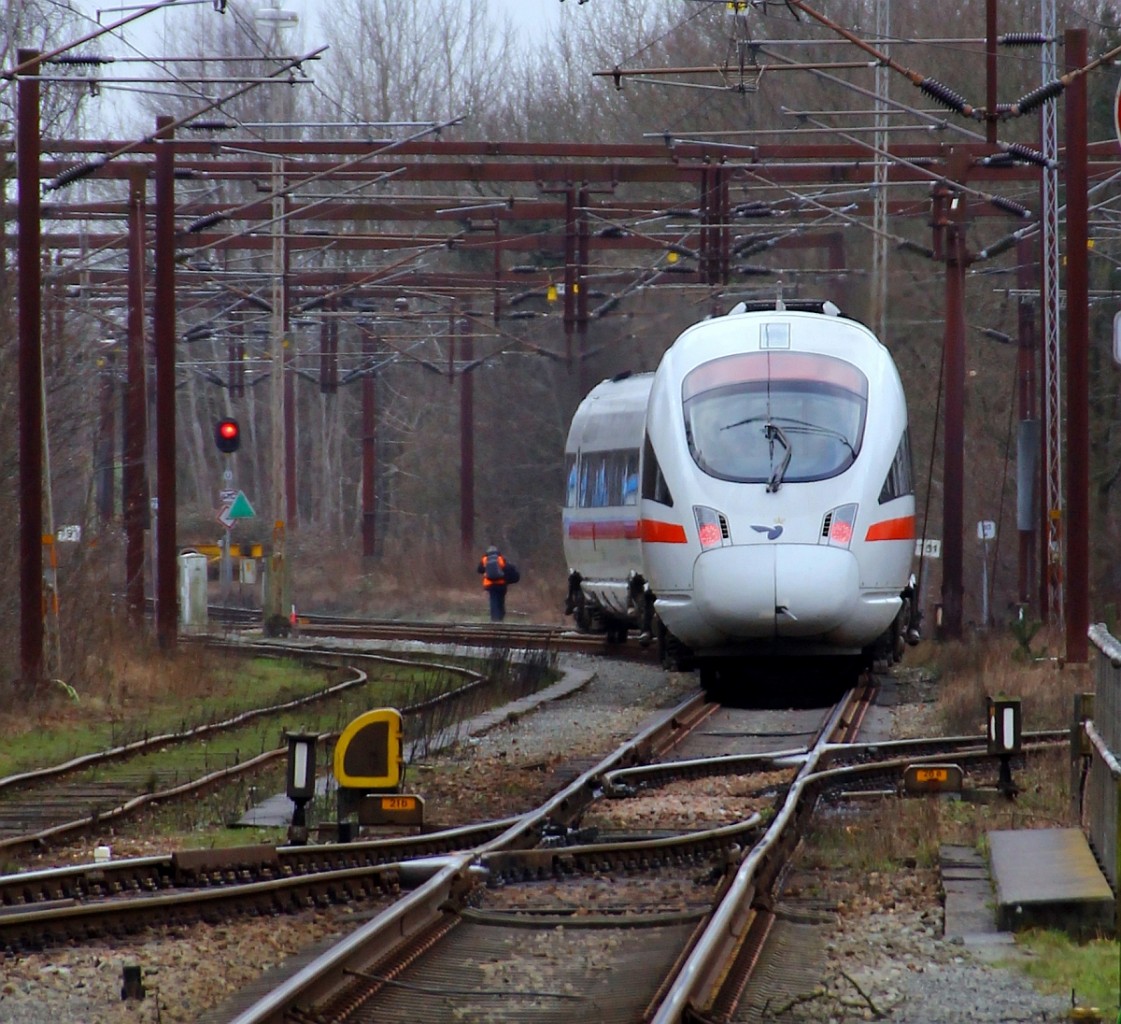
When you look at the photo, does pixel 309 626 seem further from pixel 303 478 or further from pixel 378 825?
pixel 303 478

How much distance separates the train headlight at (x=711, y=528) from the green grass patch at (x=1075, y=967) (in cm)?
934

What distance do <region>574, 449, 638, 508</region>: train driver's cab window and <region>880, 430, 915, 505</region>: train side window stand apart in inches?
227

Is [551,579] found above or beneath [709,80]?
beneath

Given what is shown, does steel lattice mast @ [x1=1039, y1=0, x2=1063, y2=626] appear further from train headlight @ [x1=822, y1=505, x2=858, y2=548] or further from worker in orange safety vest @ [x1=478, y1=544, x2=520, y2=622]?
worker in orange safety vest @ [x1=478, y1=544, x2=520, y2=622]

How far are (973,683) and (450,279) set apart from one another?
24495 millimetres

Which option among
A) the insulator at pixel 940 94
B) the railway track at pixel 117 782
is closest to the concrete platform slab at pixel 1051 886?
the railway track at pixel 117 782

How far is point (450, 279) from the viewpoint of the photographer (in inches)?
1716

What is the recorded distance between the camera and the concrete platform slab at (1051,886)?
806 centimetres


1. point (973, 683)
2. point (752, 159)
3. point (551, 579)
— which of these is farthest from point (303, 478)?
point (973, 683)

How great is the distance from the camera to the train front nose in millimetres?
17031

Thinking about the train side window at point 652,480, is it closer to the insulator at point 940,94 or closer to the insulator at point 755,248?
the insulator at point 940,94

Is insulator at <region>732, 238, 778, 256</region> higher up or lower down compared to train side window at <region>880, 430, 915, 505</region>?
higher up

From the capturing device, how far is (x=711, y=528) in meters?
17.4

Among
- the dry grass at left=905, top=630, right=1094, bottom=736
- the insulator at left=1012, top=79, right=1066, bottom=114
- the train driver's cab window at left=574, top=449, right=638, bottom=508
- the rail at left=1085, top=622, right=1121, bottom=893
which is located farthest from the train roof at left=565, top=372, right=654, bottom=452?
the rail at left=1085, top=622, right=1121, bottom=893
